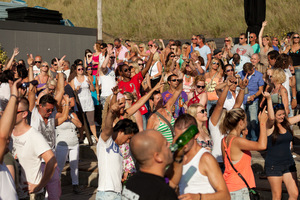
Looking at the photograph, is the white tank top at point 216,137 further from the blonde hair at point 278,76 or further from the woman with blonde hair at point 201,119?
the blonde hair at point 278,76

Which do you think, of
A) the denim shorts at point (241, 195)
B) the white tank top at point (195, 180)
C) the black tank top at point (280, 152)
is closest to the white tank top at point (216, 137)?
the black tank top at point (280, 152)

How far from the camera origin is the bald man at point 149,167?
3311 mm

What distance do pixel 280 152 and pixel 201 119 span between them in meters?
1.25

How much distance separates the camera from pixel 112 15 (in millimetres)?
37500

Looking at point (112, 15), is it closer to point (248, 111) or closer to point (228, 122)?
point (248, 111)

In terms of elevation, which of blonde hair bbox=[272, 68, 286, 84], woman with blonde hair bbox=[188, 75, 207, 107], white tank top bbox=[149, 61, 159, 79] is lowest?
woman with blonde hair bbox=[188, 75, 207, 107]

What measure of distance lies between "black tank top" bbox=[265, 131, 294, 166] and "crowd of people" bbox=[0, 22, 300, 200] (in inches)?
0.6

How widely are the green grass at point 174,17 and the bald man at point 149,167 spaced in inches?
981

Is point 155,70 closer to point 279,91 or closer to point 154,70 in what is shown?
point 154,70

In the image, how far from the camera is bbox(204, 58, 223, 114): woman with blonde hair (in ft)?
34.4

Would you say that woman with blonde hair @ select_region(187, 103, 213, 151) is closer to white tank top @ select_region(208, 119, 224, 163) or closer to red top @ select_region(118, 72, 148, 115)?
white tank top @ select_region(208, 119, 224, 163)

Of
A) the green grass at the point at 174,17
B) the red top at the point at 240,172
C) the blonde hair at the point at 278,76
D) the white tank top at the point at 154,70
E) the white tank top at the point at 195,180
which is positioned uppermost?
the green grass at the point at 174,17

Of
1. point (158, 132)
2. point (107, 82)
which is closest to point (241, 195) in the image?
point (158, 132)

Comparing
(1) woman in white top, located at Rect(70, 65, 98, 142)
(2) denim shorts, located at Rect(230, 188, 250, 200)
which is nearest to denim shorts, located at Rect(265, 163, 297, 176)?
(2) denim shorts, located at Rect(230, 188, 250, 200)
